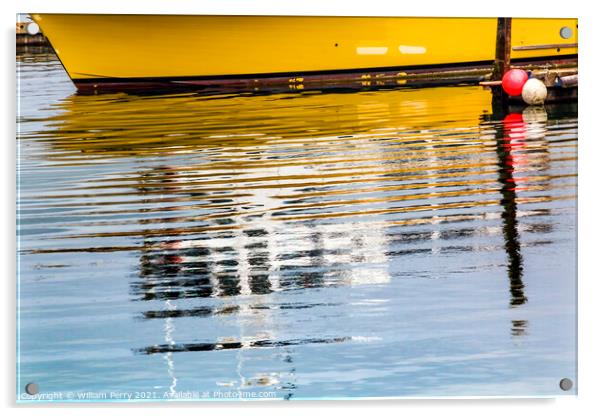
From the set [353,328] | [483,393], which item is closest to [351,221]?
[353,328]

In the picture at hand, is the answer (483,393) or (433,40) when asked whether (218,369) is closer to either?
(483,393)

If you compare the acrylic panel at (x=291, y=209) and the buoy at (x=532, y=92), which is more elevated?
the buoy at (x=532, y=92)

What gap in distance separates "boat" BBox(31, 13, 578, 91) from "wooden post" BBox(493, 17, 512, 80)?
0.04 metres

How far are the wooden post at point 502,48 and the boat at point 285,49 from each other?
1.6 inches

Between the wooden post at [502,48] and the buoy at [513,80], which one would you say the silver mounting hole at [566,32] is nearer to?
the wooden post at [502,48]

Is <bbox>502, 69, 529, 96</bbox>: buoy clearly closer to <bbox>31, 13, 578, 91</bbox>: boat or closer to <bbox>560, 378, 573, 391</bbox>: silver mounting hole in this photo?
<bbox>31, 13, 578, 91</bbox>: boat

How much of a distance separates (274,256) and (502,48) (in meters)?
1.76

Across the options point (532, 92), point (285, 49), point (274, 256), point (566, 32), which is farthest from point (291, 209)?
point (532, 92)

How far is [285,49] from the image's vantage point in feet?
25.9

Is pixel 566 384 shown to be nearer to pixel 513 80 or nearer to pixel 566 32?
pixel 566 32

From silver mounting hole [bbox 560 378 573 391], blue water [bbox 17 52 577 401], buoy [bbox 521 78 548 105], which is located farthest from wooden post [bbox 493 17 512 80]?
silver mounting hole [bbox 560 378 573 391]

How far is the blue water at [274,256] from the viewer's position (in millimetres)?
6504

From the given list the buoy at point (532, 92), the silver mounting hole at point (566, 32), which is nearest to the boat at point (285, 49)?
the silver mounting hole at point (566, 32)

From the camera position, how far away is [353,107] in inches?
330
